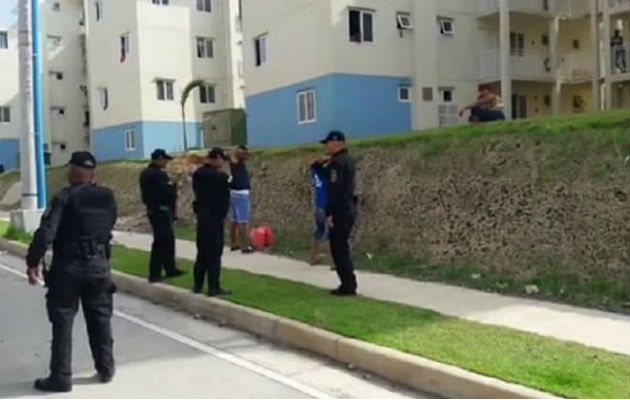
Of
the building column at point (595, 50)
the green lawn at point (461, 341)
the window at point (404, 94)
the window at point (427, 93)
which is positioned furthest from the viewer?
the building column at point (595, 50)

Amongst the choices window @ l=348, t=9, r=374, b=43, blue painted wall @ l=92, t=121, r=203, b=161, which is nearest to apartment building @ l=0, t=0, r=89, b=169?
blue painted wall @ l=92, t=121, r=203, b=161

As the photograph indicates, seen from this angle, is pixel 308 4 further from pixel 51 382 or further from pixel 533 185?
pixel 51 382

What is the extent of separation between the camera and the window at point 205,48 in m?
39.3

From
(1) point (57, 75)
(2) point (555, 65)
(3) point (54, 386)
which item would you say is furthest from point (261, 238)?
(1) point (57, 75)

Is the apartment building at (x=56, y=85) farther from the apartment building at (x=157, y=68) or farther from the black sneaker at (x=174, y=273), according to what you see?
the black sneaker at (x=174, y=273)

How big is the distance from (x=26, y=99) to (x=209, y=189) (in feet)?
35.1

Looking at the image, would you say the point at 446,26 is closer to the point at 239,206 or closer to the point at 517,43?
the point at 517,43

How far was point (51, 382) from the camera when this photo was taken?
5.70m

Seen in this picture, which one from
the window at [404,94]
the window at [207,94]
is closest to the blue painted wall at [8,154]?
the window at [207,94]

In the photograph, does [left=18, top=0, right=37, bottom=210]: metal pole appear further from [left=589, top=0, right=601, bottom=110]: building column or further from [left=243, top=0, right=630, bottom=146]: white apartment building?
[left=589, top=0, right=601, bottom=110]: building column

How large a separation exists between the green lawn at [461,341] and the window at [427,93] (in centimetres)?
1862

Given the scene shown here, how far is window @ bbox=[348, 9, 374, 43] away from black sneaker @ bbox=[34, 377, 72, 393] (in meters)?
21.1

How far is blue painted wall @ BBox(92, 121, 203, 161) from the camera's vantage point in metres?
37.4

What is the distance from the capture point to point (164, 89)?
3775 centimetres
